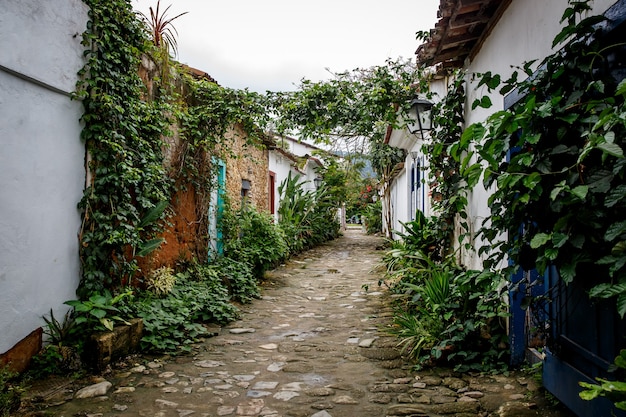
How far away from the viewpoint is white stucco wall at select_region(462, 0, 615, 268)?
272 centimetres

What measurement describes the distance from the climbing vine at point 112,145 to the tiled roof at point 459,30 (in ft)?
10.6

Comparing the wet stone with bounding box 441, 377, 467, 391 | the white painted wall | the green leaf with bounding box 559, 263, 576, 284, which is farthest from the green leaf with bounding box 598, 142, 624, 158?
the white painted wall

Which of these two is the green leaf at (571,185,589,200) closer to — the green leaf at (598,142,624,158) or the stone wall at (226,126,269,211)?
the green leaf at (598,142,624,158)

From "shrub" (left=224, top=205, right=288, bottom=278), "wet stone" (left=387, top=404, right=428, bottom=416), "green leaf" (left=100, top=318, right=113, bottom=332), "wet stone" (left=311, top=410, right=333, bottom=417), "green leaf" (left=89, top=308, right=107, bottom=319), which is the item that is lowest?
"wet stone" (left=311, top=410, right=333, bottom=417)

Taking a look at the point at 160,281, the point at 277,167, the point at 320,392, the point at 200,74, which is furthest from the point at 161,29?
the point at 277,167

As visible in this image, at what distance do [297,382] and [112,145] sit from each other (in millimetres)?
2948

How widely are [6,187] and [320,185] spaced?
1368 cm

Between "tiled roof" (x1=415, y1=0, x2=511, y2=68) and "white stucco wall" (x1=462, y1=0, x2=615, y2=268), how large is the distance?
128 mm

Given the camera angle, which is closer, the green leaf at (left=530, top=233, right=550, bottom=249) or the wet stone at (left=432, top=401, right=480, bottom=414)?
the green leaf at (left=530, top=233, right=550, bottom=249)

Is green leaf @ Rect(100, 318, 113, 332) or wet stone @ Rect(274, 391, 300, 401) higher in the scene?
green leaf @ Rect(100, 318, 113, 332)

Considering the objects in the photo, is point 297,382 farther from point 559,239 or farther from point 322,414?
point 559,239

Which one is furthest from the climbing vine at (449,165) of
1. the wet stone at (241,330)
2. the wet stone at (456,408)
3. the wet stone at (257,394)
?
the wet stone at (241,330)

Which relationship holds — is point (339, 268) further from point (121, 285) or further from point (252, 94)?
point (121, 285)

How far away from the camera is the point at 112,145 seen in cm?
421
